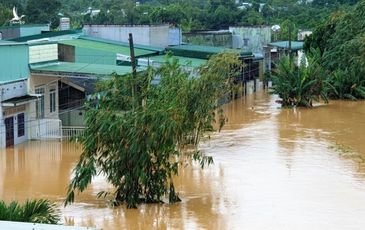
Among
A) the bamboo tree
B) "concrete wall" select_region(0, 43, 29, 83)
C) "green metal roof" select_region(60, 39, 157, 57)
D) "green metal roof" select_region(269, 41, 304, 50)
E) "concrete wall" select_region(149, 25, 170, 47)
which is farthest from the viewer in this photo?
"green metal roof" select_region(269, 41, 304, 50)

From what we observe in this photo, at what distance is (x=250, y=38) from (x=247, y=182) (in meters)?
38.3

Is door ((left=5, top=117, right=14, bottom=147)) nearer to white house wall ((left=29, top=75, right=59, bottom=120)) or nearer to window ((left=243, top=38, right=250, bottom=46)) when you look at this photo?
white house wall ((left=29, top=75, right=59, bottom=120))

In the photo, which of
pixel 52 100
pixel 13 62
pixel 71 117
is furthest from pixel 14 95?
pixel 71 117

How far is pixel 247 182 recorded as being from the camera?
2261 centimetres

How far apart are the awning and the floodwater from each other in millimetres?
1666

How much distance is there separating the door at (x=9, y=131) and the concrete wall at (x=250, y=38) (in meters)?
32.0

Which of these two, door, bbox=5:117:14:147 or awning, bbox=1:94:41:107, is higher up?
awning, bbox=1:94:41:107

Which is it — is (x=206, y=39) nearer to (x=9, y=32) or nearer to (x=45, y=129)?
(x=9, y=32)

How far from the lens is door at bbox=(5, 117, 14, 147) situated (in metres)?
29.1

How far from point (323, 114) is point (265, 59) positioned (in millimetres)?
18743

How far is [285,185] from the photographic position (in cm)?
2214

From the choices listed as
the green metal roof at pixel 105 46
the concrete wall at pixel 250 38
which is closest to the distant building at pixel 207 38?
the concrete wall at pixel 250 38

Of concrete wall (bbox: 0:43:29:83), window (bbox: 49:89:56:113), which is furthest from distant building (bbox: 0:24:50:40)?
concrete wall (bbox: 0:43:29:83)

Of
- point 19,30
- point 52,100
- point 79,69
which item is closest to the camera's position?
point 79,69
